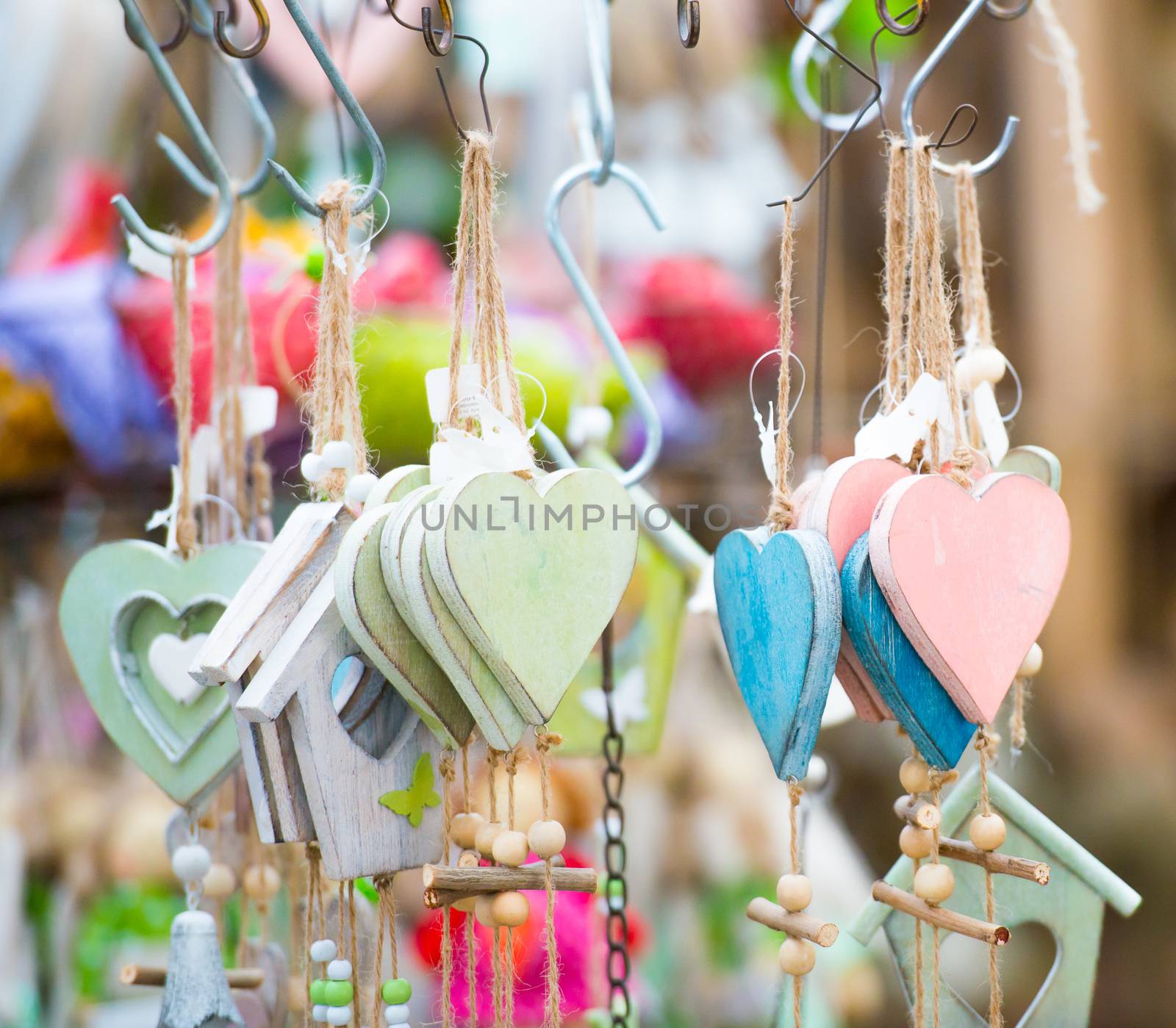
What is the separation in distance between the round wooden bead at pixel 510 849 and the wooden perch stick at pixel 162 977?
152 mm

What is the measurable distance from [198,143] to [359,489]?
0.18 meters

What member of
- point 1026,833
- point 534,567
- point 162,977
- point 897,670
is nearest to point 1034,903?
point 1026,833

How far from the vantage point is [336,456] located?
41cm

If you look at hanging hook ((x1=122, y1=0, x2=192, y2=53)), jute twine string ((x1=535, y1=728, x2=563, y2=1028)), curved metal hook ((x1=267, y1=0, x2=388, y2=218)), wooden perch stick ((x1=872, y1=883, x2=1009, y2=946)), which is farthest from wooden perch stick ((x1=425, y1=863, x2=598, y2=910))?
hanging hook ((x1=122, y1=0, x2=192, y2=53))

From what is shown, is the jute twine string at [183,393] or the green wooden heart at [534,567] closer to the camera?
the green wooden heart at [534,567]

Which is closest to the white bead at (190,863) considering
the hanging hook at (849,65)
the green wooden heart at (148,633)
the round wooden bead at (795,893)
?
the green wooden heart at (148,633)

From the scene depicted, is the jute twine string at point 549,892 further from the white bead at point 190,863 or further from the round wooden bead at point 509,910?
the white bead at point 190,863

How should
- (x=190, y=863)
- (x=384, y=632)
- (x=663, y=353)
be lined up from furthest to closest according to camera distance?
(x=663, y=353) → (x=190, y=863) → (x=384, y=632)

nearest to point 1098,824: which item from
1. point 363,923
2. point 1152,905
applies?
point 1152,905

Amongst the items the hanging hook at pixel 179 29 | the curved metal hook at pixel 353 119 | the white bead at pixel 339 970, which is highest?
the hanging hook at pixel 179 29

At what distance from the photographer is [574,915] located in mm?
639

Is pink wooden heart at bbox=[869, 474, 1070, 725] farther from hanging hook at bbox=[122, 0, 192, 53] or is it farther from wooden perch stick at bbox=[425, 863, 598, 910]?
hanging hook at bbox=[122, 0, 192, 53]

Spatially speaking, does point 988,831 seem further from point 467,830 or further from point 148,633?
point 148,633

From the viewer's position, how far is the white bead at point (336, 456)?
41cm
